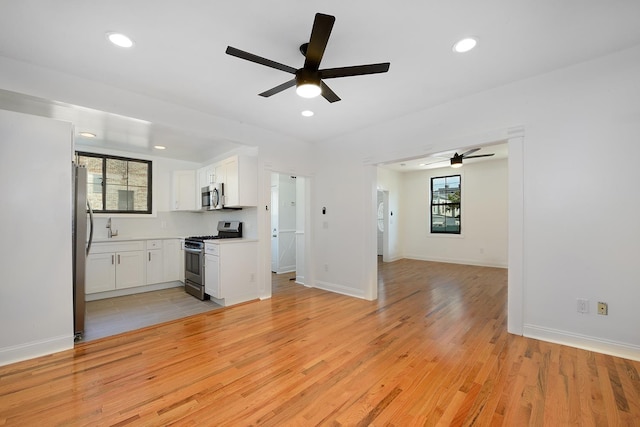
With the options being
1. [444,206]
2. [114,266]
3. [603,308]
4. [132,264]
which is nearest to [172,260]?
[132,264]

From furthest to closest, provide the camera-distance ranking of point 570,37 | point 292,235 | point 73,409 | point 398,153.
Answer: point 292,235, point 398,153, point 570,37, point 73,409

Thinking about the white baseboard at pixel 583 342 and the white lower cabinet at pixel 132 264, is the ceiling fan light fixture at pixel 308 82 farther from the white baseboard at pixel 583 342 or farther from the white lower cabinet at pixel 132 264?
the white lower cabinet at pixel 132 264

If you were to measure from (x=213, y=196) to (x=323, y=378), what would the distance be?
3524 millimetres

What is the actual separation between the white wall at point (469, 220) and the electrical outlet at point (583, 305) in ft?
14.7

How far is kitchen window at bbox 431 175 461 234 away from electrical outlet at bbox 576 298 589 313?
5.10 m

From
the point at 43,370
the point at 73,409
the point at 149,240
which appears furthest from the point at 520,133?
the point at 149,240

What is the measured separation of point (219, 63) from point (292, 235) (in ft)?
14.3

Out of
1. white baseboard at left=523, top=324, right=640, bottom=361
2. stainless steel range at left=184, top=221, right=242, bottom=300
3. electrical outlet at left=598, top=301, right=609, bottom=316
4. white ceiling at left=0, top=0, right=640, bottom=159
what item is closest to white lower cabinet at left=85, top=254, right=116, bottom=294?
stainless steel range at left=184, top=221, right=242, bottom=300

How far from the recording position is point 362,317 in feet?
11.2

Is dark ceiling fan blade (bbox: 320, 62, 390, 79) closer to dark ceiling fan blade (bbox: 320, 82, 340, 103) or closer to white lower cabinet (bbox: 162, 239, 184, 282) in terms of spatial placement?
dark ceiling fan blade (bbox: 320, 82, 340, 103)

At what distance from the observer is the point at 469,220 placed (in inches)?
285

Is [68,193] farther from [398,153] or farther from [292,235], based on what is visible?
[292,235]

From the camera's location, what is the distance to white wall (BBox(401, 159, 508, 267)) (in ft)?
22.1

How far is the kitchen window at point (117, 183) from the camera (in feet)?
15.4
